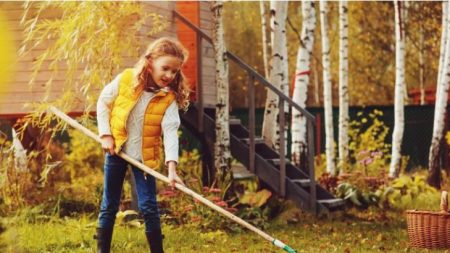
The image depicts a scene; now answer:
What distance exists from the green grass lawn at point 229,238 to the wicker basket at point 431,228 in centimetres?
17

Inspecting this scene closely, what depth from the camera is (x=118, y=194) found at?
4879 mm

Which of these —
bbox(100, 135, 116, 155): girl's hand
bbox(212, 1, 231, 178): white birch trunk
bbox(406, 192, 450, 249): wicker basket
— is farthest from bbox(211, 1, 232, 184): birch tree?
bbox(100, 135, 116, 155): girl's hand

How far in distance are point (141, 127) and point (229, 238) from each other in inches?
86.9

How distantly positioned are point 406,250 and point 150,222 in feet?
7.85

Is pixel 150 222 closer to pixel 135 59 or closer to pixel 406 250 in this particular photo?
pixel 406 250

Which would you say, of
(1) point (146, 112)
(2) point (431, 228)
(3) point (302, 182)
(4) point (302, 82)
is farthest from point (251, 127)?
(1) point (146, 112)

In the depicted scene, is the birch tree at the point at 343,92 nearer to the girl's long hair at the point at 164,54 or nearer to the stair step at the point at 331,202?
the stair step at the point at 331,202

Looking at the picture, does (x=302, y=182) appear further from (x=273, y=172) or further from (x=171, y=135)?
(x=171, y=135)

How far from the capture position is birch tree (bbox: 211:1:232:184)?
8125 mm

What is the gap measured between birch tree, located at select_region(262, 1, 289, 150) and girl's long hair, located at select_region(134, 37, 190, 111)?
178 inches

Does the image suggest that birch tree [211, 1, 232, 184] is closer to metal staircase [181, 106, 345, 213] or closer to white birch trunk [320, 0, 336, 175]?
metal staircase [181, 106, 345, 213]

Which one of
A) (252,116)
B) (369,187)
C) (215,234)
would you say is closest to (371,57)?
(369,187)

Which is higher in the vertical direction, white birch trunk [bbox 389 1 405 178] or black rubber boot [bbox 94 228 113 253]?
white birch trunk [bbox 389 1 405 178]

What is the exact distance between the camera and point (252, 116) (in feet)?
28.3
